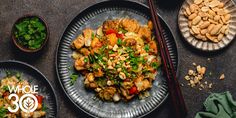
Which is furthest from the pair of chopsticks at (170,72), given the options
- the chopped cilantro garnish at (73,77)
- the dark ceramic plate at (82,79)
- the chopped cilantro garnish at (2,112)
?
the chopped cilantro garnish at (2,112)

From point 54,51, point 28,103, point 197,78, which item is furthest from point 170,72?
point 28,103

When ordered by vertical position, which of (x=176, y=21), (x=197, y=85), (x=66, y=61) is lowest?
(x=197, y=85)

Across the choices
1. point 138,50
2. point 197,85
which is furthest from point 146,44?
point 197,85

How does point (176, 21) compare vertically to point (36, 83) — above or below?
above

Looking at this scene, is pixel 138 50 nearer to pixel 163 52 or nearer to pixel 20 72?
pixel 163 52

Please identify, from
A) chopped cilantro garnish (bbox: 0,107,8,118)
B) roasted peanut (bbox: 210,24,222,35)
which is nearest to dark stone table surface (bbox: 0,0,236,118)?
roasted peanut (bbox: 210,24,222,35)

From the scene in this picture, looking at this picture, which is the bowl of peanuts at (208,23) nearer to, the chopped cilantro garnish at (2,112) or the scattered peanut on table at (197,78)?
the scattered peanut on table at (197,78)

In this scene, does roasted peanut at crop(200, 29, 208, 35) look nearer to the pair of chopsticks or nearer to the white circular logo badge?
the pair of chopsticks
